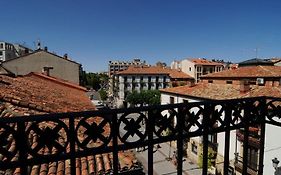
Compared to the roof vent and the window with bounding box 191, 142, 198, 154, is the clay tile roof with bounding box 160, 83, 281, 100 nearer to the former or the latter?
the roof vent

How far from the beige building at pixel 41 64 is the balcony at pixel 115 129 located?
22.7m

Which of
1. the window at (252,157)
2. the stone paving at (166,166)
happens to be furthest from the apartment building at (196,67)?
the window at (252,157)

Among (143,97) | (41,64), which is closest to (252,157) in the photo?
(41,64)

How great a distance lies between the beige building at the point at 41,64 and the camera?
919 inches

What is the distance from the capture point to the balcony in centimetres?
133

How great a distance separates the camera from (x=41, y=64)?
23.9 meters

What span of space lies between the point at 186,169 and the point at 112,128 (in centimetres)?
1820

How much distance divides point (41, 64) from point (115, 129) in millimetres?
24321

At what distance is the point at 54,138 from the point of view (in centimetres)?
138

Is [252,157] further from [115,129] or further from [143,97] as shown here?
[143,97]

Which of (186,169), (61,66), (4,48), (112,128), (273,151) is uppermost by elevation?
(4,48)

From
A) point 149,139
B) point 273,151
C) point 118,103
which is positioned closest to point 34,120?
point 149,139

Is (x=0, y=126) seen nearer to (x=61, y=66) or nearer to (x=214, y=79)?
(x=61, y=66)

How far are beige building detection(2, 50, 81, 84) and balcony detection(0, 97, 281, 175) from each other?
22.7m
